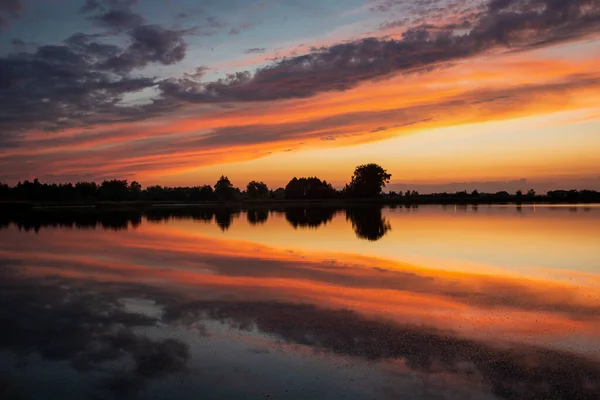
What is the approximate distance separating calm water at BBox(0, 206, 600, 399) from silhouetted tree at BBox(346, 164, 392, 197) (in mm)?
146246

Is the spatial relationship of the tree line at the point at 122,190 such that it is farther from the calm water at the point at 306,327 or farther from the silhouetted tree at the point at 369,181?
the calm water at the point at 306,327

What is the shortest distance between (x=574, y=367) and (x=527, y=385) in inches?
60.8

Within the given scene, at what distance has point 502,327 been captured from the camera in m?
12.0

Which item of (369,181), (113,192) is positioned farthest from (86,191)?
(369,181)

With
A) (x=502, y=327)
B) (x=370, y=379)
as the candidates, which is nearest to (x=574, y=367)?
(x=502, y=327)

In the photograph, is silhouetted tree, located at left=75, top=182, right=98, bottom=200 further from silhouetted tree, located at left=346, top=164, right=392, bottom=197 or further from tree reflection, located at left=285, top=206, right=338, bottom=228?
tree reflection, located at left=285, top=206, right=338, bottom=228

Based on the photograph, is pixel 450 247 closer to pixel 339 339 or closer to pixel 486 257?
pixel 486 257

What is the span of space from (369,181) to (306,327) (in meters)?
162

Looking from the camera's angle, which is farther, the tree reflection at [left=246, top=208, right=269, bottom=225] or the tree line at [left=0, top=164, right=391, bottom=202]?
the tree line at [left=0, top=164, right=391, bottom=202]

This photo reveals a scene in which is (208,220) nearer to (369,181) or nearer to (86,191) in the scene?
(369,181)

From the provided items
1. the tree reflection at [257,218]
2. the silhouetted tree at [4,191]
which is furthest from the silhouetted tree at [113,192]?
the tree reflection at [257,218]

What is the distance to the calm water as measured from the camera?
873 centimetres

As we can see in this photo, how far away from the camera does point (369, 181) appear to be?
563 ft

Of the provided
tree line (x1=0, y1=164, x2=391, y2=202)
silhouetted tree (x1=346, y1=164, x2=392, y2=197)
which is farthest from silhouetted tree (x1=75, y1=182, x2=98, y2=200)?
silhouetted tree (x1=346, y1=164, x2=392, y2=197)
